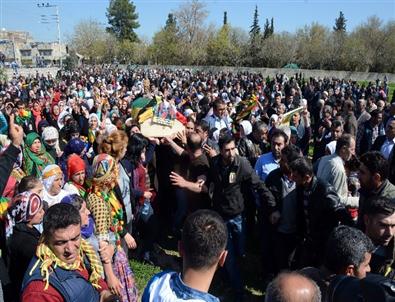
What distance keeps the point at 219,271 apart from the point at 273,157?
1743 millimetres

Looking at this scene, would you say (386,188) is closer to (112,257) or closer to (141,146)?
(112,257)

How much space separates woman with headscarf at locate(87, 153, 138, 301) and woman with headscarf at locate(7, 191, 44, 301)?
0.48 m

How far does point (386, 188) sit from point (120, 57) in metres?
77.5

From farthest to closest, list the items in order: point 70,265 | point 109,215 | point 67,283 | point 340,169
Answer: point 340,169 → point 109,215 → point 70,265 → point 67,283

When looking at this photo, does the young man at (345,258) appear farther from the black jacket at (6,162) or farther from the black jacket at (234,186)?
the black jacket at (6,162)

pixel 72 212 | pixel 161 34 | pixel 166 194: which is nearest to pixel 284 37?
pixel 161 34

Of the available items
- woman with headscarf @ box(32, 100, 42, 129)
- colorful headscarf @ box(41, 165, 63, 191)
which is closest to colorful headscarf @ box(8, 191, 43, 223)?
colorful headscarf @ box(41, 165, 63, 191)

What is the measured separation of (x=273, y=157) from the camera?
17.0 feet

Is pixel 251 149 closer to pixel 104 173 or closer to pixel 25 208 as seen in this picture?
pixel 104 173

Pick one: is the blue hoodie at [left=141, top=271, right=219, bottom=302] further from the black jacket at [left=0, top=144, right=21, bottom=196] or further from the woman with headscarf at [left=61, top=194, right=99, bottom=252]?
the black jacket at [left=0, top=144, right=21, bottom=196]

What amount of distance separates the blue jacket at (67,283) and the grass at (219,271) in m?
2.46

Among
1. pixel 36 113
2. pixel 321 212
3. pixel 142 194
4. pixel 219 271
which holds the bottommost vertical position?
pixel 219 271

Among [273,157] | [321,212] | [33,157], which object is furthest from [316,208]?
[33,157]

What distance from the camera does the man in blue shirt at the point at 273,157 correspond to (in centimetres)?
504
